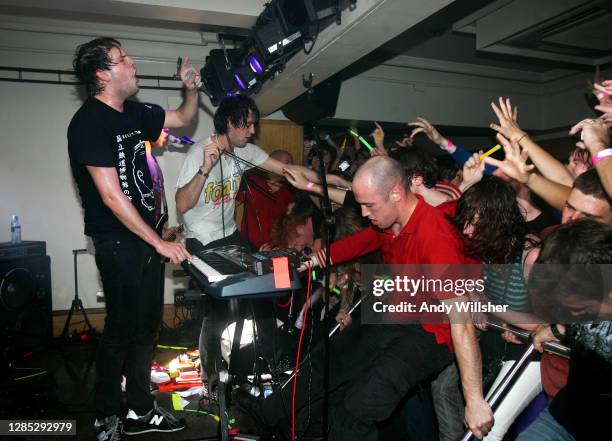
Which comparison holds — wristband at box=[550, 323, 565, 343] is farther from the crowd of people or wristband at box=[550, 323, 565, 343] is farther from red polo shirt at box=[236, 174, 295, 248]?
red polo shirt at box=[236, 174, 295, 248]

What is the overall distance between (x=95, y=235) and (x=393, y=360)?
1.60 m

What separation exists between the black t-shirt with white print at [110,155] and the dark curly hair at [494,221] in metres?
1.63

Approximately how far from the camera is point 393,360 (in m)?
1.83

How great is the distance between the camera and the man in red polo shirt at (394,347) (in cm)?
163

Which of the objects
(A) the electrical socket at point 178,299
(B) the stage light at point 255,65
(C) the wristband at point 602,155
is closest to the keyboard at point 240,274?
(C) the wristband at point 602,155

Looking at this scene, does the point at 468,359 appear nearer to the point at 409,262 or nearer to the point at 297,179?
the point at 409,262

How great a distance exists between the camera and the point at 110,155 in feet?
6.85

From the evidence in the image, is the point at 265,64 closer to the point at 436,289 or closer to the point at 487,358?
the point at 436,289

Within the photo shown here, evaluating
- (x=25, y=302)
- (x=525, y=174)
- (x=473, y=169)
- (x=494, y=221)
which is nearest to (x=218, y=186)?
(x=473, y=169)

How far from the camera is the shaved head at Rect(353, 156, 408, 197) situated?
1.97 meters

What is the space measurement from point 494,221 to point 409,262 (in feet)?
1.47

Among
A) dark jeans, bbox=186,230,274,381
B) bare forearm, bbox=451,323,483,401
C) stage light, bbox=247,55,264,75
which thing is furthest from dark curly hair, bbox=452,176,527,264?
stage light, bbox=247,55,264,75

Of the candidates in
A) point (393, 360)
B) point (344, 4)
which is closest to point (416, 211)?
point (393, 360)

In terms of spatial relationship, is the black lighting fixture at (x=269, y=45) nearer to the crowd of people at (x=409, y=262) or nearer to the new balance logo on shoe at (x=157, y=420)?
the crowd of people at (x=409, y=262)
